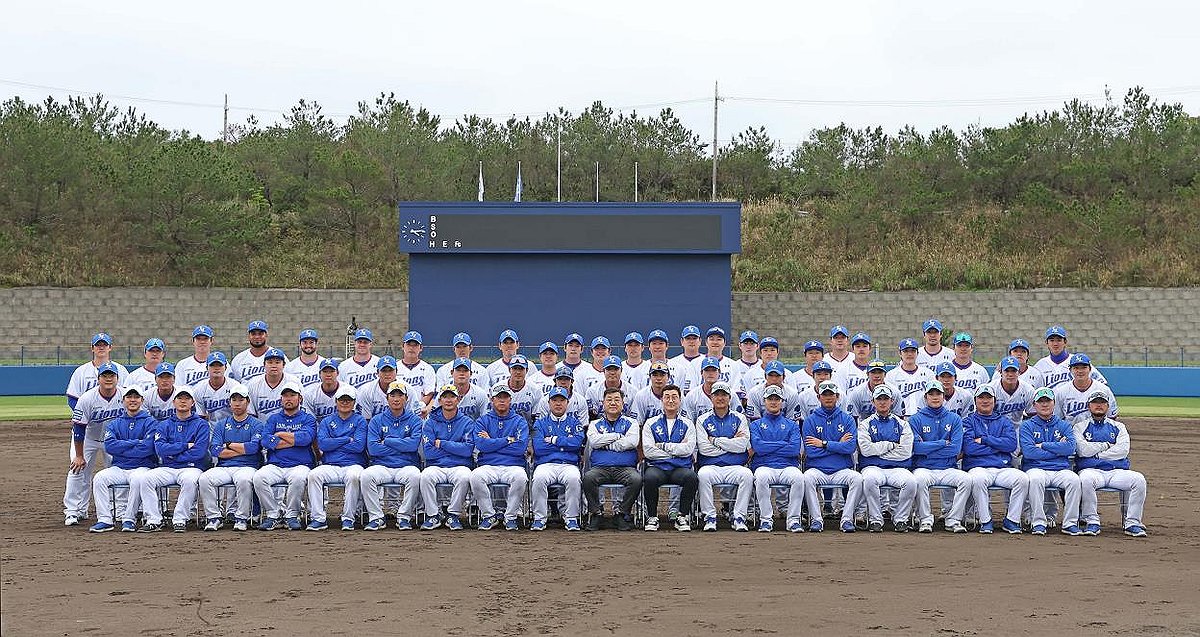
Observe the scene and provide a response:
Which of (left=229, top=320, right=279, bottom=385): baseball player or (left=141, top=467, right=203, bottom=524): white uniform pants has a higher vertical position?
(left=229, top=320, right=279, bottom=385): baseball player

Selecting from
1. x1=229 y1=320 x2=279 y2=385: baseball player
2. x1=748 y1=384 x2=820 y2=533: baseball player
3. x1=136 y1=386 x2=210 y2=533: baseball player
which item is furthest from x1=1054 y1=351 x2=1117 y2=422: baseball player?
x1=136 y1=386 x2=210 y2=533: baseball player

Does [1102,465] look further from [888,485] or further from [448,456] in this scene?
[448,456]

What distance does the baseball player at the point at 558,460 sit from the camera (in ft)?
40.3

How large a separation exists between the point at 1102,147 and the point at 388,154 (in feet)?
90.8

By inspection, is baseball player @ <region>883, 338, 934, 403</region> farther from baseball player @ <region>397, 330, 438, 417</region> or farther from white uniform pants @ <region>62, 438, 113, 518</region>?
white uniform pants @ <region>62, 438, 113, 518</region>

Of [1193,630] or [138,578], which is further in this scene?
[138,578]

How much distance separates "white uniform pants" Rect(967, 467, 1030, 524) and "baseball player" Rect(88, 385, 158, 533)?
317 inches

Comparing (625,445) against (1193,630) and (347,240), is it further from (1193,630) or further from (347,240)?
(347,240)

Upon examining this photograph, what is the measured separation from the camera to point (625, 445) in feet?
40.7

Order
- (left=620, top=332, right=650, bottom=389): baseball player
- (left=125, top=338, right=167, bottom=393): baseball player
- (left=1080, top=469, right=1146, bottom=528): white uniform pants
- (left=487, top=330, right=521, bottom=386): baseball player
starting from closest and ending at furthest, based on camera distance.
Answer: (left=1080, top=469, right=1146, bottom=528): white uniform pants < (left=125, top=338, right=167, bottom=393): baseball player < (left=620, top=332, right=650, bottom=389): baseball player < (left=487, top=330, right=521, bottom=386): baseball player

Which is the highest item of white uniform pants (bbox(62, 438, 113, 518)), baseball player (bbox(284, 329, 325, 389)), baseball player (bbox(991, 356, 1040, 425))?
baseball player (bbox(284, 329, 325, 389))

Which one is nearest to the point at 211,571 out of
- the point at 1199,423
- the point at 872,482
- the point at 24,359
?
the point at 872,482

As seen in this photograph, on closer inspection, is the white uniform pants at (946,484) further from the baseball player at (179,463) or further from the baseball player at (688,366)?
the baseball player at (179,463)

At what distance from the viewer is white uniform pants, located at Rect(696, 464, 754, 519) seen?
40.3 ft
